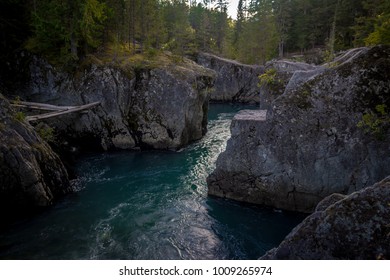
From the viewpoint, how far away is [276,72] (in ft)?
62.9

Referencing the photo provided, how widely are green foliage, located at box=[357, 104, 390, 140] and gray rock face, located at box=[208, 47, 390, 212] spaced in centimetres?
10

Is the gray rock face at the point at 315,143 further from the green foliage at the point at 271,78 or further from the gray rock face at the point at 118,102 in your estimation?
the gray rock face at the point at 118,102

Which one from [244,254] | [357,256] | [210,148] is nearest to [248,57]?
[210,148]

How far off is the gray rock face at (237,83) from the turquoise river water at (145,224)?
3641 centimetres

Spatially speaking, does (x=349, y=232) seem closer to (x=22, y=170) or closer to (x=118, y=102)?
(x=22, y=170)

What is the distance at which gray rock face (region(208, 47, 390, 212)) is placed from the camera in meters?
12.8

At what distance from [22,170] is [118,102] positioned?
1226 centimetres

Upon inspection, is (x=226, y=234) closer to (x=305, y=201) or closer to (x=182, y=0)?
(x=305, y=201)

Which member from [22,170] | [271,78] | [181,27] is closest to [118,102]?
[22,170]

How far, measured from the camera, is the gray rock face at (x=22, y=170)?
534 inches

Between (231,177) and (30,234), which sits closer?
(30,234)

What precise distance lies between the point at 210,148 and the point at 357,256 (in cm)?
2046

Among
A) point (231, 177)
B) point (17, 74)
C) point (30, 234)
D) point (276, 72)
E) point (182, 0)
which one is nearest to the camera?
point (30, 234)

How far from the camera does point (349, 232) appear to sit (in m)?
5.76
